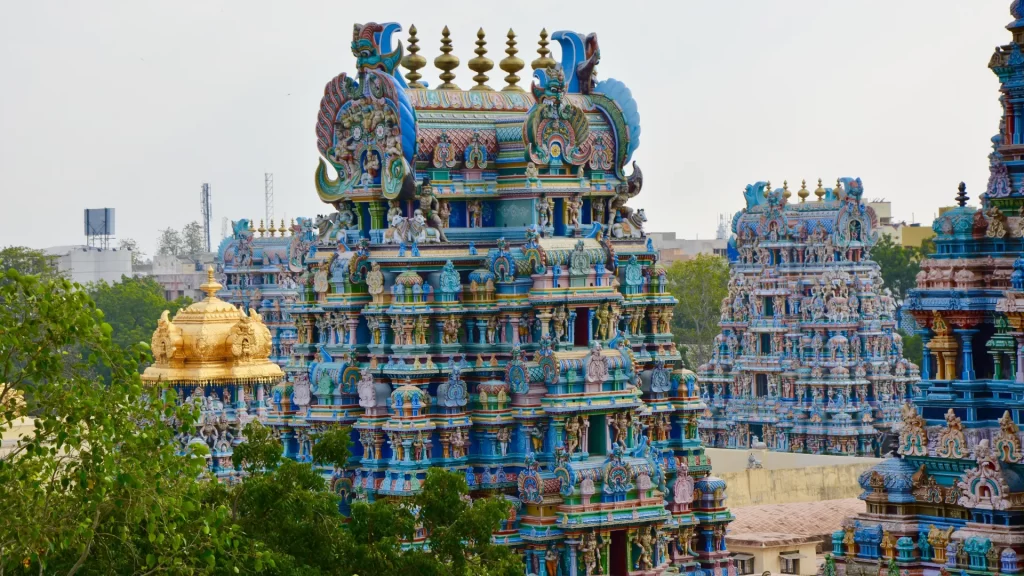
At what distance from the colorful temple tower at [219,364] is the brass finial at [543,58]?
38.8 ft

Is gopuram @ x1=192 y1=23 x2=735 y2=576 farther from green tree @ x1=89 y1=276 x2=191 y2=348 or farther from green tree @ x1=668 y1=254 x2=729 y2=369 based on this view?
green tree @ x1=668 y1=254 x2=729 y2=369

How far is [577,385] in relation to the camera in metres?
43.0

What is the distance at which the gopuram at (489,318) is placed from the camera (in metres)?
42.9

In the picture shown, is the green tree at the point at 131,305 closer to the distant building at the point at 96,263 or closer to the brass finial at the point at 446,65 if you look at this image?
the distant building at the point at 96,263

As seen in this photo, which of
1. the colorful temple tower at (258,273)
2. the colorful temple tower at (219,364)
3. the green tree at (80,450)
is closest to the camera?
the green tree at (80,450)

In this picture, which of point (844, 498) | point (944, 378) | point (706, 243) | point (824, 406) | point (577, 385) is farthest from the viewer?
point (706, 243)

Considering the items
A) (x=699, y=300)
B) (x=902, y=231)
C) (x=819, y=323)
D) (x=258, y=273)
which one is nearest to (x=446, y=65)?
(x=819, y=323)

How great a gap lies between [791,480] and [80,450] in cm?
3314

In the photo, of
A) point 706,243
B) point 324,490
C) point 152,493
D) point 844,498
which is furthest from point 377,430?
point 706,243

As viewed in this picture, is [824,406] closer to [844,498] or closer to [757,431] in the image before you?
[757,431]

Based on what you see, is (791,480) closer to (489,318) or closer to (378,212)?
(489,318)

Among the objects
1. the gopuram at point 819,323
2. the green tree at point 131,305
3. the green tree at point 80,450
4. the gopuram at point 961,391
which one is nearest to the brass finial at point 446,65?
the gopuram at point 961,391

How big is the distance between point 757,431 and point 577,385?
38.1 meters

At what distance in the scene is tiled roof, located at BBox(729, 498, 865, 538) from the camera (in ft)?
184
